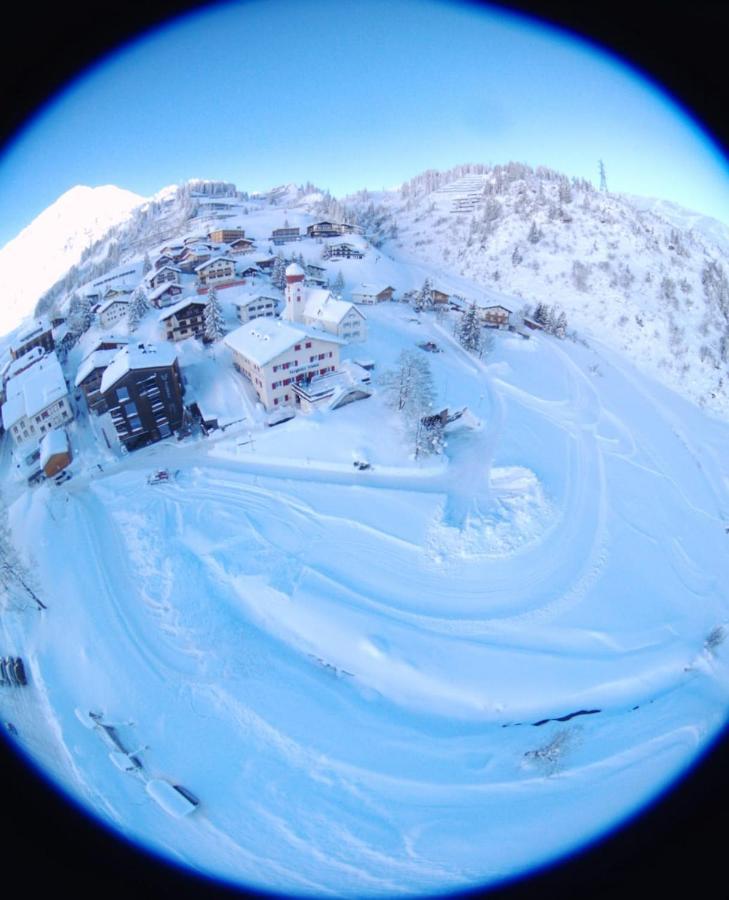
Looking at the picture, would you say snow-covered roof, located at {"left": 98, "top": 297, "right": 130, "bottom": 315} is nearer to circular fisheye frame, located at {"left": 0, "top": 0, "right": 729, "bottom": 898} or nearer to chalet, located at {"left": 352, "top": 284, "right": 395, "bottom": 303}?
circular fisheye frame, located at {"left": 0, "top": 0, "right": 729, "bottom": 898}

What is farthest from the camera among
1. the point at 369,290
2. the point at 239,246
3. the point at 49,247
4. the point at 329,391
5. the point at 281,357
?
the point at 49,247

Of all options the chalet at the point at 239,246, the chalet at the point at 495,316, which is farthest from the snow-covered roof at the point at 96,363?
the chalet at the point at 239,246

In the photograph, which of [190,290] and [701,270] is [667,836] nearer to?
[190,290]

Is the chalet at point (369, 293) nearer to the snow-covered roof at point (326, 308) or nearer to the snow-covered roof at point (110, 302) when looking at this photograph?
the snow-covered roof at point (326, 308)

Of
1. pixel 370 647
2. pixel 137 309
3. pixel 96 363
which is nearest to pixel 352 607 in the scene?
pixel 370 647

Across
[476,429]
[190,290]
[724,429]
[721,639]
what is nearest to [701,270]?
[724,429]

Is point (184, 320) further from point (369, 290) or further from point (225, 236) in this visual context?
point (225, 236)
